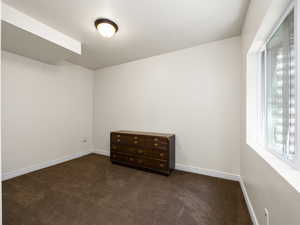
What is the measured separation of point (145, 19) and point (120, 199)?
105 inches

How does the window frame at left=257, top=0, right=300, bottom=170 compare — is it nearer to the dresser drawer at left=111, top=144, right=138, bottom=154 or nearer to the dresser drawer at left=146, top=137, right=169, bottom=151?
the dresser drawer at left=146, top=137, right=169, bottom=151

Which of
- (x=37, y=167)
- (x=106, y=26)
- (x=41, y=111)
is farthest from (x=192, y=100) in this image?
(x=37, y=167)

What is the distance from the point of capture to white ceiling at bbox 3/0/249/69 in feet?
5.46

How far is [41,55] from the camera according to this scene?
8.57ft

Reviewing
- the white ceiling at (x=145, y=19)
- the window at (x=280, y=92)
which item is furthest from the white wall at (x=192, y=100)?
the window at (x=280, y=92)

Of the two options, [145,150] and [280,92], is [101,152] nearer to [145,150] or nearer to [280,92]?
[145,150]

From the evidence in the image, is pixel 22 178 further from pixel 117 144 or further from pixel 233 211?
pixel 233 211

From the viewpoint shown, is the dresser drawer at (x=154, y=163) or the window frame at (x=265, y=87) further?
the dresser drawer at (x=154, y=163)

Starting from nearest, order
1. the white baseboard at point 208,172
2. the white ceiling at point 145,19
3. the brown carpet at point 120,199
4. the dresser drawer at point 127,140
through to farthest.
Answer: the brown carpet at point 120,199, the white ceiling at point 145,19, the white baseboard at point 208,172, the dresser drawer at point 127,140

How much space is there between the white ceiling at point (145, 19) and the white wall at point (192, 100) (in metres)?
0.33

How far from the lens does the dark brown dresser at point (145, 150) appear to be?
2.59 meters

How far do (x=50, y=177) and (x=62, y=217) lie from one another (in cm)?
129

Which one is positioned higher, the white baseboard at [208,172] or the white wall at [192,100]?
the white wall at [192,100]

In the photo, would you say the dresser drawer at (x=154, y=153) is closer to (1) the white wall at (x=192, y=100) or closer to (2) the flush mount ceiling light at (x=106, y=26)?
(1) the white wall at (x=192, y=100)
